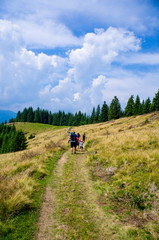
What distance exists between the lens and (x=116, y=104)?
74688 mm

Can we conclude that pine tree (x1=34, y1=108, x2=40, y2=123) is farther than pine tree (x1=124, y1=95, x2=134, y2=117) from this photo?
Yes

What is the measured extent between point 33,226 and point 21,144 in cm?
5025

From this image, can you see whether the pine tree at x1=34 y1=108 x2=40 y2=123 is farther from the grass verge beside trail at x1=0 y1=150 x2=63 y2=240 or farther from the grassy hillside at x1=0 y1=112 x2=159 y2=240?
the grass verge beside trail at x1=0 y1=150 x2=63 y2=240

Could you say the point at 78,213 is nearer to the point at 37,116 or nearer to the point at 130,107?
the point at 130,107

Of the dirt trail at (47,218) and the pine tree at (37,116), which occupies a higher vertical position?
the pine tree at (37,116)

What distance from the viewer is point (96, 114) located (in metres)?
106

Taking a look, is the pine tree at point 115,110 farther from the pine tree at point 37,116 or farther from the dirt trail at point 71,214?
the pine tree at point 37,116

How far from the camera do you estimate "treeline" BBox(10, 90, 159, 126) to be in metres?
71.1

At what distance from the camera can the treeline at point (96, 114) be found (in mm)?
71062

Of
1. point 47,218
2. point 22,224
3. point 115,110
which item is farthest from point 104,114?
point 22,224

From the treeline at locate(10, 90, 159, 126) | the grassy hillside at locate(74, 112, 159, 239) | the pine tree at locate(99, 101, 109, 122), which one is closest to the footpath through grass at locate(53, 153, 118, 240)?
the grassy hillside at locate(74, 112, 159, 239)

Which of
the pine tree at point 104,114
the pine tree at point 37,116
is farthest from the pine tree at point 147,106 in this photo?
the pine tree at point 37,116

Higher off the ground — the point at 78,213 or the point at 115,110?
the point at 115,110

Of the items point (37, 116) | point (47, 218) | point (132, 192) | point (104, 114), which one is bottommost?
point (47, 218)
